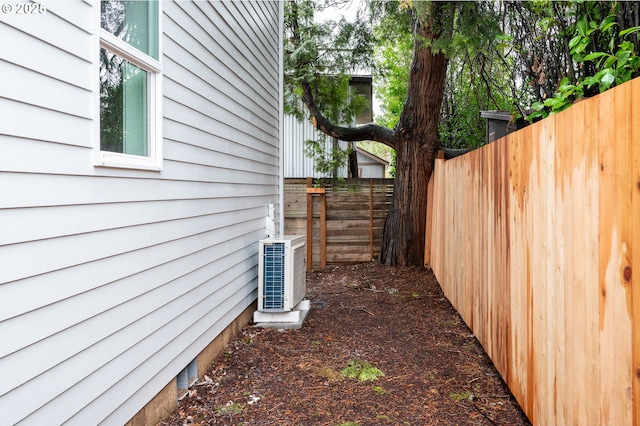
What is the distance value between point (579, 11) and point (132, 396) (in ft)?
12.0

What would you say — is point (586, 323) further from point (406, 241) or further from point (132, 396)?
point (406, 241)

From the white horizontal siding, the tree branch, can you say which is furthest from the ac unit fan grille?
the white horizontal siding

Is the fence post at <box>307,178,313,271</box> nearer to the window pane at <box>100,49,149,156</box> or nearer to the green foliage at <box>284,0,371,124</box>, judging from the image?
the green foliage at <box>284,0,371,124</box>

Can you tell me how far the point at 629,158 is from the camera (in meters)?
1.64

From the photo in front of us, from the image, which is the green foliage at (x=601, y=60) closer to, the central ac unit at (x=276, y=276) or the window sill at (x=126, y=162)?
the window sill at (x=126, y=162)

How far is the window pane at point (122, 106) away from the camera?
105 inches

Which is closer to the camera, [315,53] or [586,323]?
[586,323]

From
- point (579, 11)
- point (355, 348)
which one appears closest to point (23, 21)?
point (579, 11)

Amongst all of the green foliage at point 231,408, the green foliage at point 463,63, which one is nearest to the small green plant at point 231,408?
the green foliage at point 231,408

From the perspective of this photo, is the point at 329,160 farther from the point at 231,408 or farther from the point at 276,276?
the point at 231,408

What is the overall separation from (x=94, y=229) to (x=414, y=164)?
7428 millimetres

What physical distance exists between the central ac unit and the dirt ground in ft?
1.03

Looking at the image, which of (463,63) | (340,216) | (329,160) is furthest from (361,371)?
(329,160)
